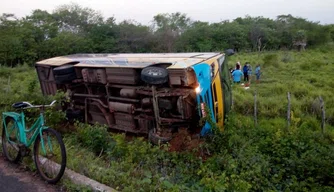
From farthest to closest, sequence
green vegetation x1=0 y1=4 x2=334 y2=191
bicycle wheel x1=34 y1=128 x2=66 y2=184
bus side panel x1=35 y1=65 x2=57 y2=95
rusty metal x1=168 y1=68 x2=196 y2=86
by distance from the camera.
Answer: bus side panel x1=35 y1=65 x2=57 y2=95, rusty metal x1=168 y1=68 x2=196 y2=86, green vegetation x1=0 y1=4 x2=334 y2=191, bicycle wheel x1=34 y1=128 x2=66 y2=184

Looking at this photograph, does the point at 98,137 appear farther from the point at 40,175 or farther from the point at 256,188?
the point at 256,188

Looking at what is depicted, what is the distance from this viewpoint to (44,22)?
32.8 m

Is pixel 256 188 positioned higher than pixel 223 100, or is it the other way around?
pixel 223 100

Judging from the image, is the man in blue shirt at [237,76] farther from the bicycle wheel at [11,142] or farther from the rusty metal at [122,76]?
the bicycle wheel at [11,142]

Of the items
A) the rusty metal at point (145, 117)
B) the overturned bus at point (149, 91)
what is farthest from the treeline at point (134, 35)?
the rusty metal at point (145, 117)

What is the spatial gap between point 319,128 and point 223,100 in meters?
2.84

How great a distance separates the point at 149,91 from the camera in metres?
6.70

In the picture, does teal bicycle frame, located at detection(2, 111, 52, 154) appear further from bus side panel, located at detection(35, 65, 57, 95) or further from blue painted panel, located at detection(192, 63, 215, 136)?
bus side panel, located at detection(35, 65, 57, 95)

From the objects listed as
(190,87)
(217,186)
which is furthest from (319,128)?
(217,186)

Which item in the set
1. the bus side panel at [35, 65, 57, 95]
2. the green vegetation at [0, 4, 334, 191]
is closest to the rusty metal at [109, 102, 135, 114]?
the green vegetation at [0, 4, 334, 191]

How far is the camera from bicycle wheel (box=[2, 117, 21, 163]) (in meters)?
4.41

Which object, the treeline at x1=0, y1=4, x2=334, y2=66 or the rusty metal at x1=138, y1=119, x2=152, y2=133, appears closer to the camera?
the rusty metal at x1=138, y1=119, x2=152, y2=133

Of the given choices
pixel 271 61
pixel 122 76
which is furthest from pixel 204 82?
pixel 271 61

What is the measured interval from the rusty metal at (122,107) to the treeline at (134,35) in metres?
21.8
